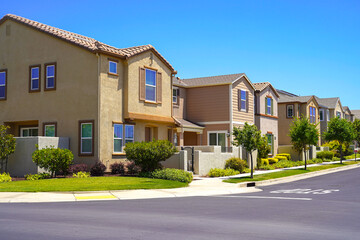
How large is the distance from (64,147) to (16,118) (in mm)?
4853

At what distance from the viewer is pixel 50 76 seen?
84.8 ft

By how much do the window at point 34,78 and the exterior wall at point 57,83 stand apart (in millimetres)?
300

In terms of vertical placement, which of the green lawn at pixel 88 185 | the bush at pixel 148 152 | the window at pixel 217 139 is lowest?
the green lawn at pixel 88 185

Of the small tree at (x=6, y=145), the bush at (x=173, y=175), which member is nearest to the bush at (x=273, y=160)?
the bush at (x=173, y=175)

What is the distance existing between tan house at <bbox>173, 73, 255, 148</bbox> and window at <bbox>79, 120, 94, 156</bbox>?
991 cm

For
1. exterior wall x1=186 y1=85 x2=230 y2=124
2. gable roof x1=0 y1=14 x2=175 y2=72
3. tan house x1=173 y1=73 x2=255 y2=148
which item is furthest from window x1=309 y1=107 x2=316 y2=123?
gable roof x1=0 y1=14 x2=175 y2=72

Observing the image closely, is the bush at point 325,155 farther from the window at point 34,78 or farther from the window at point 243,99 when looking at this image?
the window at point 34,78

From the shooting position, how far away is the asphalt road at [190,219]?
27.4 feet

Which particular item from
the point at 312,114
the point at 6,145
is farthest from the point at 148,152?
the point at 312,114

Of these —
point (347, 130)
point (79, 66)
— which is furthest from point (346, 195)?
point (347, 130)

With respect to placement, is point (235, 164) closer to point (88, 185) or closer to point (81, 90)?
point (81, 90)

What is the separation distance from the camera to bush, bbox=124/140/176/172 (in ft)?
72.1

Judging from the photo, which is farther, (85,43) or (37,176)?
(85,43)

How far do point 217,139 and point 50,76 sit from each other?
1419 centimetres
